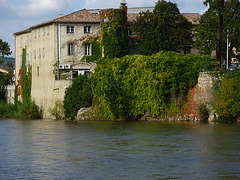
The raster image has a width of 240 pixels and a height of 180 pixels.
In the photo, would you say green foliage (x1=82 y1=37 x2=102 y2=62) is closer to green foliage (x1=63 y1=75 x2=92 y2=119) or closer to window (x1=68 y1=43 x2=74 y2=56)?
window (x1=68 y1=43 x2=74 y2=56)

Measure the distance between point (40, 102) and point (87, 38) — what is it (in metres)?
11.1

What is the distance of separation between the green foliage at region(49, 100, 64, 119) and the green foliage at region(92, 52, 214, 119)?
8.84m

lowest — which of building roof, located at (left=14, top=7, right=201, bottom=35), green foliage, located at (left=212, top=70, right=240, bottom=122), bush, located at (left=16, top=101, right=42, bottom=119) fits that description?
bush, located at (left=16, top=101, right=42, bottom=119)

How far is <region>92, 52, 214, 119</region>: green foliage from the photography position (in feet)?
168

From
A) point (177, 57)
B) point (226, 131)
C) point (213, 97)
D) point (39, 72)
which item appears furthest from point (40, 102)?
point (226, 131)

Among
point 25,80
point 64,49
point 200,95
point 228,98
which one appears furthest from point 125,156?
point 25,80

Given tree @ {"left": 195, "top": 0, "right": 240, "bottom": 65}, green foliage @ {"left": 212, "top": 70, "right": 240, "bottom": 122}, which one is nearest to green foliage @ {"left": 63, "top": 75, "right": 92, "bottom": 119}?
tree @ {"left": 195, "top": 0, "right": 240, "bottom": 65}

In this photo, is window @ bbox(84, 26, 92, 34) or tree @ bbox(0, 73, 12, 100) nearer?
window @ bbox(84, 26, 92, 34)

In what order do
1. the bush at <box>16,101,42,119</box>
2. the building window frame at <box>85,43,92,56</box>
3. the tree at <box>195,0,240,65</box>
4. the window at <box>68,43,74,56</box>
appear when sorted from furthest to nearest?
1. the bush at <box>16,101,42,119</box>
2. the window at <box>68,43,74,56</box>
3. the building window frame at <box>85,43,92,56</box>
4. the tree at <box>195,0,240,65</box>

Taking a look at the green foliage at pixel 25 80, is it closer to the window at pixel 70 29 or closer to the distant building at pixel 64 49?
the distant building at pixel 64 49

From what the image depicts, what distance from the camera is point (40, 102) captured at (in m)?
72.3

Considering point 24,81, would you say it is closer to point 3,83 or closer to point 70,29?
point 3,83

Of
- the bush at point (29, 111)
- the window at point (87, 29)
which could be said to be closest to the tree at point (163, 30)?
the window at point (87, 29)

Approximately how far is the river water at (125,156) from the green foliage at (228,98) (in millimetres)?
9790
